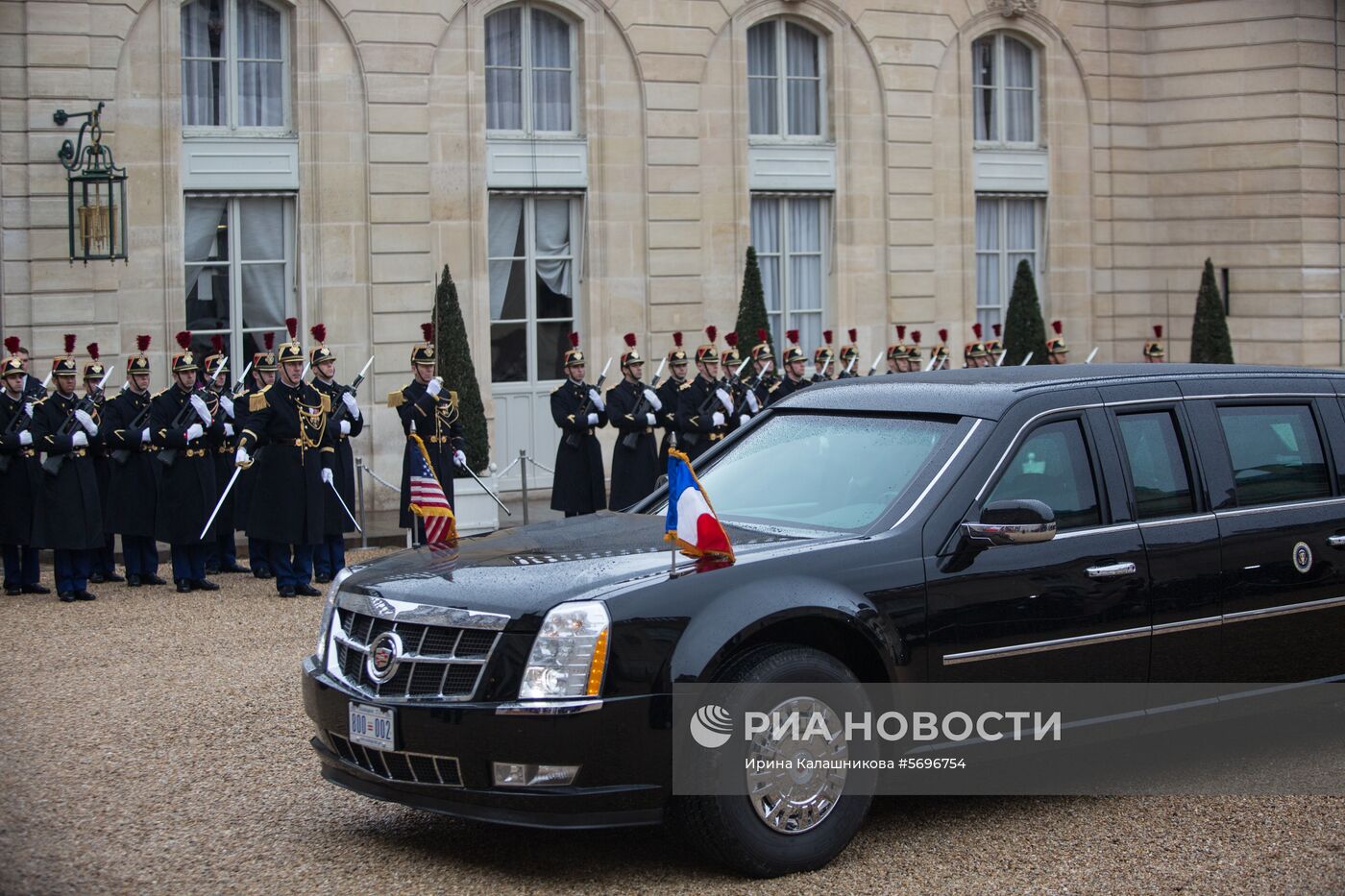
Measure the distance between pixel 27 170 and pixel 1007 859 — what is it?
1494 cm

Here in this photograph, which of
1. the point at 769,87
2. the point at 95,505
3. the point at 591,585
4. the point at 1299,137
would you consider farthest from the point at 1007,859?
the point at 1299,137

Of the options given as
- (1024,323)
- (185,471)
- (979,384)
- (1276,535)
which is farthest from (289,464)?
(1024,323)

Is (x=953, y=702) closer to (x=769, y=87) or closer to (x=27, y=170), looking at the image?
(x=27, y=170)

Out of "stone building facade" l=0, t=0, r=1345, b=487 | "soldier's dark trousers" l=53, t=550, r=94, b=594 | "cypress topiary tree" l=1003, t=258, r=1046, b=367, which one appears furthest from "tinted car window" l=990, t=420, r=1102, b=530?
"cypress topiary tree" l=1003, t=258, r=1046, b=367

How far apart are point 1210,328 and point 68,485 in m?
16.4

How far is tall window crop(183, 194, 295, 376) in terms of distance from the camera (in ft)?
64.6

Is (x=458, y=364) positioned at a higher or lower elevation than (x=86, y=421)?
higher

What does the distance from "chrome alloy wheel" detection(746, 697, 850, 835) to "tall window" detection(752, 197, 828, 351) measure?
1715 cm

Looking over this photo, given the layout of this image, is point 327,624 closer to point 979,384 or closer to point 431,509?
point 431,509

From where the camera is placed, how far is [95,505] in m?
14.1

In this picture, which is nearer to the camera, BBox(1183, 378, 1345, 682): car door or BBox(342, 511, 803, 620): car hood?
BBox(342, 511, 803, 620): car hood

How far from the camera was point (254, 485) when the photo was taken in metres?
14.5

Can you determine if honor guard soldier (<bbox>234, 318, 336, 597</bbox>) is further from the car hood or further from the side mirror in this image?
the side mirror

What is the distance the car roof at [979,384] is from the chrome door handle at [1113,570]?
2.27 ft
